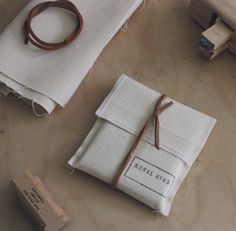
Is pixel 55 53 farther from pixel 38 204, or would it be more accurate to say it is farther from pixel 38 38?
pixel 38 204

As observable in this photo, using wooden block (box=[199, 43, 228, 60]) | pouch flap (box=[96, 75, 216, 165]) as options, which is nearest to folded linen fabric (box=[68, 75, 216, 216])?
pouch flap (box=[96, 75, 216, 165])

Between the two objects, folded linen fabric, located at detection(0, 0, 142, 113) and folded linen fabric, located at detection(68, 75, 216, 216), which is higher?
folded linen fabric, located at detection(0, 0, 142, 113)

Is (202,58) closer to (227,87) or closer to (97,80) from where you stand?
(227,87)

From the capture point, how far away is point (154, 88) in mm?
659

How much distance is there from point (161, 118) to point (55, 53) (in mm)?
193

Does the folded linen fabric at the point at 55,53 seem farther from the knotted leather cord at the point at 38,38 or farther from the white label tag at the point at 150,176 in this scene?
the white label tag at the point at 150,176

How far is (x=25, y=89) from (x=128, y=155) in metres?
0.18

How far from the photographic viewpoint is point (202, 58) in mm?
683

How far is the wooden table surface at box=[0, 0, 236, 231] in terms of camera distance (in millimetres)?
567

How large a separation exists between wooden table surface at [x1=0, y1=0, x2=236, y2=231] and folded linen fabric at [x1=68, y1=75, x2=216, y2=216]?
0.02 m

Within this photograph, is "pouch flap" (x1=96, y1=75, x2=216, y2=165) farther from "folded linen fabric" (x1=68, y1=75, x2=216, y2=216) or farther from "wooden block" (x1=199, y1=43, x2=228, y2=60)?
"wooden block" (x1=199, y1=43, x2=228, y2=60)

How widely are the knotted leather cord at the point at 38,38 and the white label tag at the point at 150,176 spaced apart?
219mm

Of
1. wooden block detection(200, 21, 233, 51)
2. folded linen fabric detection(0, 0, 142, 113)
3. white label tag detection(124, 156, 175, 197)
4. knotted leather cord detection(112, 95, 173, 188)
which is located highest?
wooden block detection(200, 21, 233, 51)

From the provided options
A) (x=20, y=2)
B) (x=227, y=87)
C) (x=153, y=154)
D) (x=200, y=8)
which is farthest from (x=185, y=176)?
(x=20, y=2)
